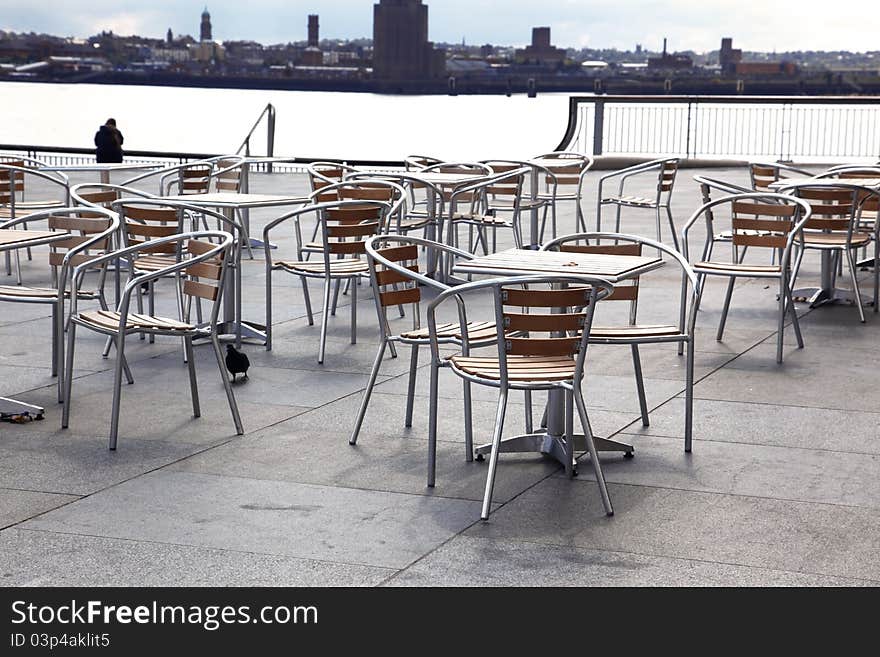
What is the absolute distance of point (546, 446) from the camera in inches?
197

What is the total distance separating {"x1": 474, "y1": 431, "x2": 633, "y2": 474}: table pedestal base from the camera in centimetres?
495

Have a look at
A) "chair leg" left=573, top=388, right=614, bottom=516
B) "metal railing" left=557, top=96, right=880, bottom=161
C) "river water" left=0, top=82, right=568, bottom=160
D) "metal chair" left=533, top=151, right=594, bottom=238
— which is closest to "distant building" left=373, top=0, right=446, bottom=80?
"river water" left=0, top=82, right=568, bottom=160

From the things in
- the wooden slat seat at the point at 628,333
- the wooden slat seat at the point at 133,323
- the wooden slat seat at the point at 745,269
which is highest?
the wooden slat seat at the point at 745,269

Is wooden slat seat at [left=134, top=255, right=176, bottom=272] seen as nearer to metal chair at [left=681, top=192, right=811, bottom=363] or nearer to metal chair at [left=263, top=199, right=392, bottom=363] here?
metal chair at [left=263, top=199, right=392, bottom=363]

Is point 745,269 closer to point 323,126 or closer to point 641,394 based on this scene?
point 641,394

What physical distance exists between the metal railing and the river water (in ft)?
56.0

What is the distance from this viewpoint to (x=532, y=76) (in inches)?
2667

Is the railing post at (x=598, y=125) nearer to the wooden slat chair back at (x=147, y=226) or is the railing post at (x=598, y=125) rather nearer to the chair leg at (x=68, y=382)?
the wooden slat chair back at (x=147, y=226)

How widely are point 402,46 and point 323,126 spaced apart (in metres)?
17.4

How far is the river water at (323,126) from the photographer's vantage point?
58.5 metres

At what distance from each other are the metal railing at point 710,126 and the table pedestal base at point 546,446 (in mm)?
15420

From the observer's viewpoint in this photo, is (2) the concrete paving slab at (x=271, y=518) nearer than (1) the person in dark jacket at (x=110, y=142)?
Yes

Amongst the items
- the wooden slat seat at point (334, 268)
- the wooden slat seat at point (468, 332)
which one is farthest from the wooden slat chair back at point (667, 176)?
the wooden slat seat at point (468, 332)

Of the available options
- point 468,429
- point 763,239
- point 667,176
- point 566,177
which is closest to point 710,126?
point 566,177
